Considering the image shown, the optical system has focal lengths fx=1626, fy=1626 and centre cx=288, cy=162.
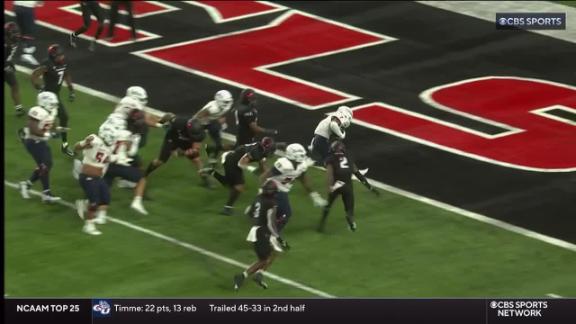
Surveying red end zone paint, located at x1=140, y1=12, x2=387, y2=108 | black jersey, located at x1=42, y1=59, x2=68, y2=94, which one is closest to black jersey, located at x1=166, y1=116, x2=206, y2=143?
black jersey, located at x1=42, y1=59, x2=68, y2=94

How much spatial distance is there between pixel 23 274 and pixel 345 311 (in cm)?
586

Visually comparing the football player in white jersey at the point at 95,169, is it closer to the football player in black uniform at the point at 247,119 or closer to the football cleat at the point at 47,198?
the football cleat at the point at 47,198

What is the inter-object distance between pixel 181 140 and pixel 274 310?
20.2 ft

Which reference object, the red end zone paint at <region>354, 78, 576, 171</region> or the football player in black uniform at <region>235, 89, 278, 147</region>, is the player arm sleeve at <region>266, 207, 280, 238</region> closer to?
the football player in black uniform at <region>235, 89, 278, 147</region>

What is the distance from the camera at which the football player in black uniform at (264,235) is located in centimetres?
2708

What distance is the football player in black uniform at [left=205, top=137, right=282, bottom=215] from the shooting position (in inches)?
1168

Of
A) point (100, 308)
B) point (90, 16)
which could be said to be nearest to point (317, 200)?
point (100, 308)

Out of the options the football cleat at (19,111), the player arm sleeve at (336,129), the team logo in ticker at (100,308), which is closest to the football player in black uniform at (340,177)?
the player arm sleeve at (336,129)

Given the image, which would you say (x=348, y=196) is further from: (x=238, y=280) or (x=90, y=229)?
(x=90, y=229)

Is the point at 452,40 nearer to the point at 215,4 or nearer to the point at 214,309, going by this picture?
the point at 215,4

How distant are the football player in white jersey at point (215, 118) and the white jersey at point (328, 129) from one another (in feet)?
5.97

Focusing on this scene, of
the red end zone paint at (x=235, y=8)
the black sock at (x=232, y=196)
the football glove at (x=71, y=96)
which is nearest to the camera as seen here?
the black sock at (x=232, y=196)

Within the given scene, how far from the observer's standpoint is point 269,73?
37.5 metres

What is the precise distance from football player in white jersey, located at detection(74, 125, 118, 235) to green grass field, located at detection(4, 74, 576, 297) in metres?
0.45
